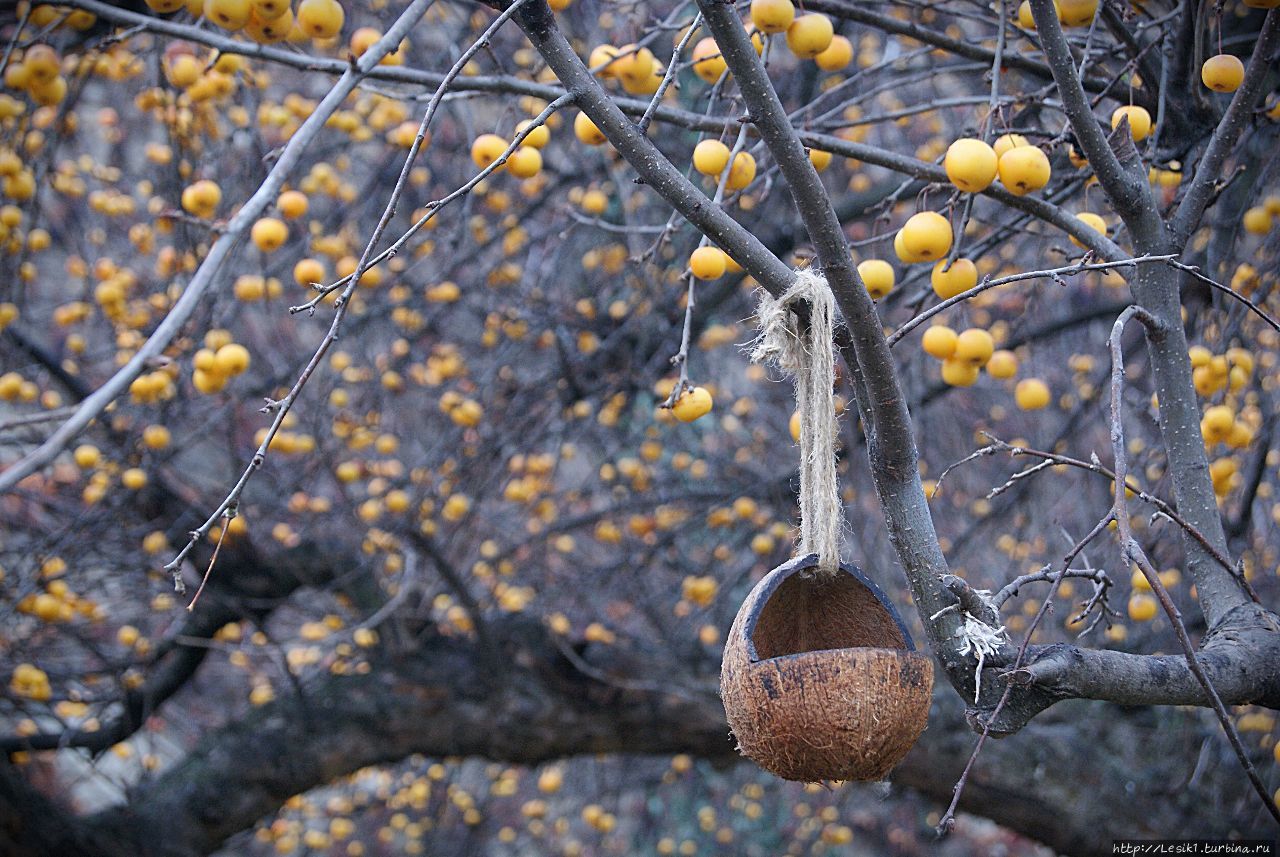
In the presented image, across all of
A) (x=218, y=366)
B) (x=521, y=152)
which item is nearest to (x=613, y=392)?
(x=218, y=366)

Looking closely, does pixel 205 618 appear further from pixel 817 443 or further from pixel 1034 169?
pixel 1034 169

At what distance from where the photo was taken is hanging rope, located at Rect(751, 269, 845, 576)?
1.57 metres

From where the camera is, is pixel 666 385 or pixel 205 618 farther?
pixel 205 618

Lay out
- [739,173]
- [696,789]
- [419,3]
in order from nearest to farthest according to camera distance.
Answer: [419,3], [739,173], [696,789]

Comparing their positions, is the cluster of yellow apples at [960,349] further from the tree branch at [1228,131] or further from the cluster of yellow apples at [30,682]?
the cluster of yellow apples at [30,682]

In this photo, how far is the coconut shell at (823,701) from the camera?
4.87ft

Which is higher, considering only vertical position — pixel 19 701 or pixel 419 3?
pixel 419 3

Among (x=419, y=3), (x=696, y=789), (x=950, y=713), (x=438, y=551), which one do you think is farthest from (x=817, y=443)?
(x=696, y=789)

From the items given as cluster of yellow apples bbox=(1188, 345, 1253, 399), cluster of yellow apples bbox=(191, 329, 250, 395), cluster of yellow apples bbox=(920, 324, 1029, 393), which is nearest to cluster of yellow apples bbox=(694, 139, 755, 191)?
cluster of yellow apples bbox=(920, 324, 1029, 393)

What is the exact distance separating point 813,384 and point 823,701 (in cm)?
47

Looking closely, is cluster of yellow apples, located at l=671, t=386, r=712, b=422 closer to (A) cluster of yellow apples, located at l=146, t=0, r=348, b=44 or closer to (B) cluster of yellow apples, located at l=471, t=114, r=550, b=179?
(B) cluster of yellow apples, located at l=471, t=114, r=550, b=179

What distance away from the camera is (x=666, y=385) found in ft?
12.1

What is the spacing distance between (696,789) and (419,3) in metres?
5.34

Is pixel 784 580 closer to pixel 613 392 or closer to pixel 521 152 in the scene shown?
pixel 521 152
